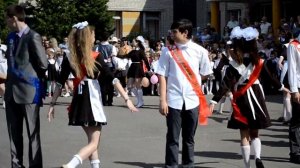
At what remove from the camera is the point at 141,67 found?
18734 millimetres

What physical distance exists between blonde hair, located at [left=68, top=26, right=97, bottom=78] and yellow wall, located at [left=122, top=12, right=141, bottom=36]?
3627 centimetres

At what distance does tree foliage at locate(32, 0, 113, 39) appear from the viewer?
123 ft

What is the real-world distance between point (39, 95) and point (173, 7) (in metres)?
37.6

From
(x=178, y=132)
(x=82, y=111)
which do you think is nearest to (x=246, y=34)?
(x=178, y=132)

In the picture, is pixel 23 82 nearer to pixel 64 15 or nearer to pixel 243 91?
pixel 243 91

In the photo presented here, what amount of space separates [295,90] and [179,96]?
1943 mm

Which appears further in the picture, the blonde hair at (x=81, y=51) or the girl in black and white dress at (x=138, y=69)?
the girl in black and white dress at (x=138, y=69)

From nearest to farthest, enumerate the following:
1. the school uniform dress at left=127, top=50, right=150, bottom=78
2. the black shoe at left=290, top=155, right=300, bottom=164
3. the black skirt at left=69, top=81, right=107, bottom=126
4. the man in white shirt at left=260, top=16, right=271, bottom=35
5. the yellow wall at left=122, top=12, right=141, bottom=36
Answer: the black skirt at left=69, top=81, right=107, bottom=126, the black shoe at left=290, top=155, right=300, bottom=164, the school uniform dress at left=127, top=50, right=150, bottom=78, the man in white shirt at left=260, top=16, right=271, bottom=35, the yellow wall at left=122, top=12, right=141, bottom=36

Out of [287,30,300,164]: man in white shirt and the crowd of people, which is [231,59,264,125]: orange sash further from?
[287,30,300,164]: man in white shirt

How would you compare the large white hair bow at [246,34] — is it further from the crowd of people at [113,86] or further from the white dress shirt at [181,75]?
the white dress shirt at [181,75]

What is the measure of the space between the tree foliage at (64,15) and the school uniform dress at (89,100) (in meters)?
29.7

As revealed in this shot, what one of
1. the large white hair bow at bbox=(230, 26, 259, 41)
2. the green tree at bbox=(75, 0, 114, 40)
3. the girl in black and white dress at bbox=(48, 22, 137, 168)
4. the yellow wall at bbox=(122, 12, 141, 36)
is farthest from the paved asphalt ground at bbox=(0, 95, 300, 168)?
the yellow wall at bbox=(122, 12, 141, 36)

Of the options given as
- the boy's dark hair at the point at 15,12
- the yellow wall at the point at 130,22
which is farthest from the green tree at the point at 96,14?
the boy's dark hair at the point at 15,12

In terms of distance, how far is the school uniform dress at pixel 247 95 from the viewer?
8.30 meters
